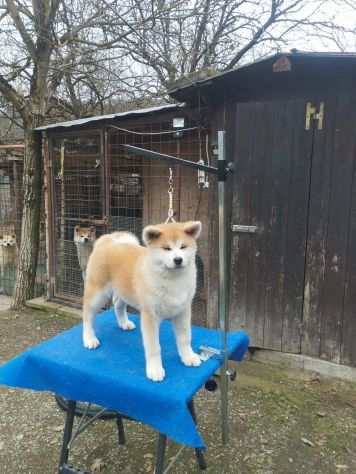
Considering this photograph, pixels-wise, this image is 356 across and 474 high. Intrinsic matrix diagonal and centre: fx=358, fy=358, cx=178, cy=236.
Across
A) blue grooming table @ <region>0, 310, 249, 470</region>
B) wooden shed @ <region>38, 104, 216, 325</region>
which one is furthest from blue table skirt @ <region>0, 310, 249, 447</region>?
wooden shed @ <region>38, 104, 216, 325</region>

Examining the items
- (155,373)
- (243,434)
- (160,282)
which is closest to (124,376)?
(155,373)

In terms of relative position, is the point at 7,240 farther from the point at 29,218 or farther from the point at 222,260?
the point at 222,260

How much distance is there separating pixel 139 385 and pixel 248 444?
55.9 inches

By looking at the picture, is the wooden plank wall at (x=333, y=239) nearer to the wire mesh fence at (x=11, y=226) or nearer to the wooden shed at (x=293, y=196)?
the wooden shed at (x=293, y=196)

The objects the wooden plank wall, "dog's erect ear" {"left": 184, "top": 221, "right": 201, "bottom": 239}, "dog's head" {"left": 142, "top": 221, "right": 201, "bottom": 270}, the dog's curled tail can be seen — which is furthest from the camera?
the wooden plank wall

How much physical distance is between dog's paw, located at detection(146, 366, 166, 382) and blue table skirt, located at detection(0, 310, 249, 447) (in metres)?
0.03

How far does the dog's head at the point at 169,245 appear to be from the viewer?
67.7 inches

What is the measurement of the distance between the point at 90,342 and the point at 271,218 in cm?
209

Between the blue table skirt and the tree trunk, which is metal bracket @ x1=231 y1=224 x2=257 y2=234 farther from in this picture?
the tree trunk

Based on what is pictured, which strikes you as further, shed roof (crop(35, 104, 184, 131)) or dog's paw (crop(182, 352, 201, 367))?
shed roof (crop(35, 104, 184, 131))

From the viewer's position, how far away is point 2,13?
16.5 ft

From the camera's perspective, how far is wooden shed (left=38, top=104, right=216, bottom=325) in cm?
464

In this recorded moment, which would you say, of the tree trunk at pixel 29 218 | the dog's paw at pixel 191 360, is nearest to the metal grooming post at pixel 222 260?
the dog's paw at pixel 191 360

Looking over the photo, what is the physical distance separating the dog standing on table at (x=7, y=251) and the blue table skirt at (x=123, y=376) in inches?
193
